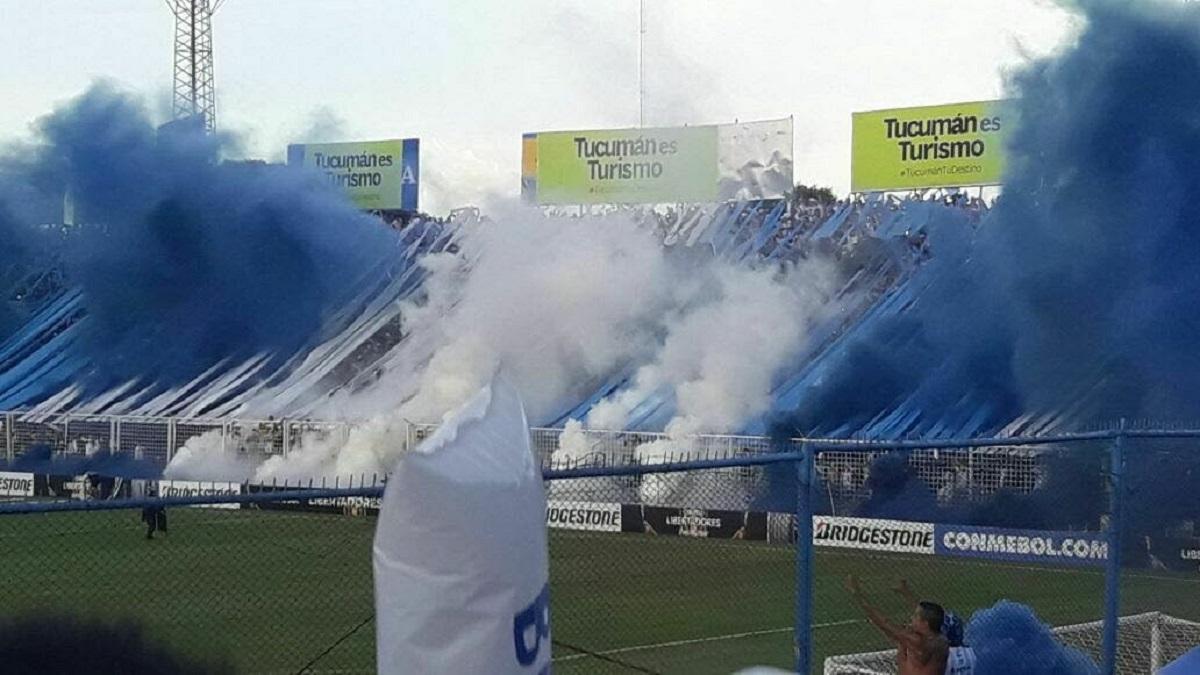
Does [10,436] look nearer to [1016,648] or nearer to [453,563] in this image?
[1016,648]

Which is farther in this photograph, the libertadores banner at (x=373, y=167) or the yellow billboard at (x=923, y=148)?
the libertadores banner at (x=373, y=167)

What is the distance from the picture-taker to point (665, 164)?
45.2m

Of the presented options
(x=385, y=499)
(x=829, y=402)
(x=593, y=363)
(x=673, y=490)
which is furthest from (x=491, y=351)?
(x=385, y=499)

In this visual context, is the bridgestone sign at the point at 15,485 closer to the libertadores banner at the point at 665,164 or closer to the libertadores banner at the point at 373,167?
the libertadores banner at the point at 373,167

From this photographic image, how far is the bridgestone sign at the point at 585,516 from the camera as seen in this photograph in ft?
69.9

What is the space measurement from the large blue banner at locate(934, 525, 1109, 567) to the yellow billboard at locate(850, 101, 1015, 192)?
19.4 metres

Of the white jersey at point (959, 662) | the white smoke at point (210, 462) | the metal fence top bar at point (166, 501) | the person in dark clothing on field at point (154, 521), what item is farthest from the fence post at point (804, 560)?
the white smoke at point (210, 462)

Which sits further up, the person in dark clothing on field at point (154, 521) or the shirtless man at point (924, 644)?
the shirtless man at point (924, 644)

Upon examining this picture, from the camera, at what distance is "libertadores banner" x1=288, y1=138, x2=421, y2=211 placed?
5025cm

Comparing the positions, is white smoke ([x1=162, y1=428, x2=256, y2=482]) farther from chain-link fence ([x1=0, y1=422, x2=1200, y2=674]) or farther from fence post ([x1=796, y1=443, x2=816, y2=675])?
fence post ([x1=796, y1=443, x2=816, y2=675])

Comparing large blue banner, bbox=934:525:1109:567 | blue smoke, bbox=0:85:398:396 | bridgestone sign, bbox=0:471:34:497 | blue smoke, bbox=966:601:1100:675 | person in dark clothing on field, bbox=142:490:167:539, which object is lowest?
bridgestone sign, bbox=0:471:34:497

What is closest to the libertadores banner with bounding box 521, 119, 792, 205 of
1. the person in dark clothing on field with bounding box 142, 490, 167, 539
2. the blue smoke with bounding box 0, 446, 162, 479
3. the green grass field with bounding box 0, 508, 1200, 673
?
the blue smoke with bounding box 0, 446, 162, 479

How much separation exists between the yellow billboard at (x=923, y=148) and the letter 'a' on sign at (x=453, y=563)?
36905mm

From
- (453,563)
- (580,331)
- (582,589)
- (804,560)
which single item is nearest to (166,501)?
(804,560)
